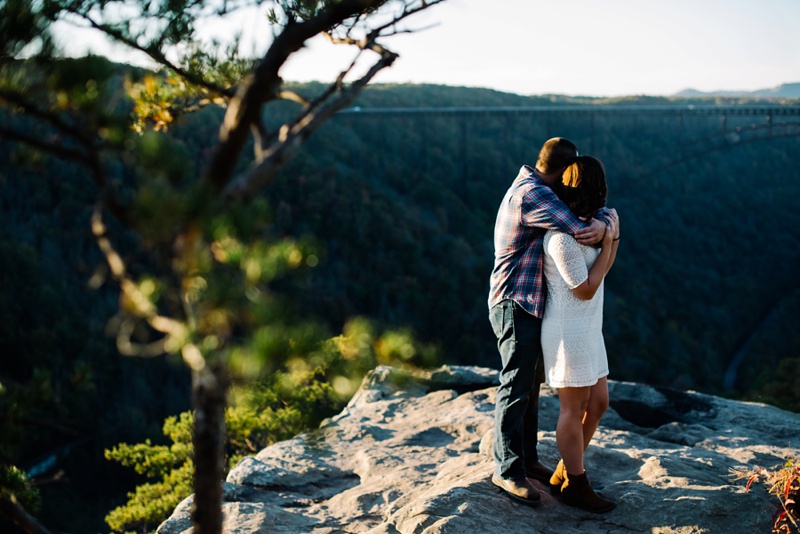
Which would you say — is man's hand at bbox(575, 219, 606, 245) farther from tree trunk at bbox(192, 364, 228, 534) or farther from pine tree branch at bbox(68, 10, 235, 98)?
tree trunk at bbox(192, 364, 228, 534)

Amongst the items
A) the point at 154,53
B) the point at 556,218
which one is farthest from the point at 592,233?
the point at 154,53

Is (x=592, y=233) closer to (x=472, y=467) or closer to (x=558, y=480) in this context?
(x=558, y=480)

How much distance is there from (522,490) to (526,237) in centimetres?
107

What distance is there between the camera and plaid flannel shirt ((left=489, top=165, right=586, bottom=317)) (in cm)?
297

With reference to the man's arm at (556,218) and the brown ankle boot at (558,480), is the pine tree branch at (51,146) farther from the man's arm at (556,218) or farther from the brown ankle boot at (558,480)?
the brown ankle boot at (558,480)

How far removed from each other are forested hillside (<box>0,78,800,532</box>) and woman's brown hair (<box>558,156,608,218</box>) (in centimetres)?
1361

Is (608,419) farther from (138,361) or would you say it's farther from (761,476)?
(138,361)

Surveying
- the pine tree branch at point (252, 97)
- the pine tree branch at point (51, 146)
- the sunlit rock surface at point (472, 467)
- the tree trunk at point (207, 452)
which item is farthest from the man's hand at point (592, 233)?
the pine tree branch at point (51, 146)

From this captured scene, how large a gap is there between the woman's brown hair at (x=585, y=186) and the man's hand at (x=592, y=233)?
0.06 m

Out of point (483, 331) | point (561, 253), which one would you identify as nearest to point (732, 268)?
point (483, 331)

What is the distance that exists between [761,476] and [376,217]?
26992mm

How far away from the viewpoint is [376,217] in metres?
30.2

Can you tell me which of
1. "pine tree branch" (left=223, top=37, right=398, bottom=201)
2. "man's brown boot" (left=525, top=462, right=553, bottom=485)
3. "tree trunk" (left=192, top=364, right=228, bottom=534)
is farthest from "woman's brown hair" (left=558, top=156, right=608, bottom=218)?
"tree trunk" (left=192, top=364, right=228, bottom=534)

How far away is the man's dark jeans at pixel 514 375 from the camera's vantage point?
10.1 feet
